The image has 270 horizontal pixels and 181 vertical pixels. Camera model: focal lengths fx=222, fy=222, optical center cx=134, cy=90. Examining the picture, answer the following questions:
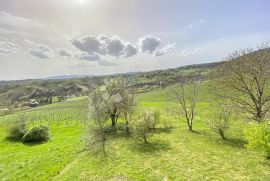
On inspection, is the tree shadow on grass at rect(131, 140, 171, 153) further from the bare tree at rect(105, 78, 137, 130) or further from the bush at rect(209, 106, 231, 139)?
the bare tree at rect(105, 78, 137, 130)

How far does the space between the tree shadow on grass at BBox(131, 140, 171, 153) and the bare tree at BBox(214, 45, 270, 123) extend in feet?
47.5

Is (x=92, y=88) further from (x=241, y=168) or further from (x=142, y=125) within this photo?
(x=241, y=168)

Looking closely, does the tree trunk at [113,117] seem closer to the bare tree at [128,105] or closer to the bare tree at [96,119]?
the bare tree at [96,119]

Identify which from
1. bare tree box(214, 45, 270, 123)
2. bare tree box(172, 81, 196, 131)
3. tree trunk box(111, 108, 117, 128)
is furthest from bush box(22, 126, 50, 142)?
bare tree box(214, 45, 270, 123)

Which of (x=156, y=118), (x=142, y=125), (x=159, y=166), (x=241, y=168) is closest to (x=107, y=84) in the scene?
(x=156, y=118)

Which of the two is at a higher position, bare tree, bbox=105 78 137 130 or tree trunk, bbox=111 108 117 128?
bare tree, bbox=105 78 137 130

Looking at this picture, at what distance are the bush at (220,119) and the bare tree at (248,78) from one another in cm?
376

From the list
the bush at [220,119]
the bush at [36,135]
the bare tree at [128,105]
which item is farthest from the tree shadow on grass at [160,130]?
the bush at [36,135]

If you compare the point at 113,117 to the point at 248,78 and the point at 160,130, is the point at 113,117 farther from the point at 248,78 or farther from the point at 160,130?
the point at 248,78

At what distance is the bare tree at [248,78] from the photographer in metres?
34.2

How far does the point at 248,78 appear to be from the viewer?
1435 inches

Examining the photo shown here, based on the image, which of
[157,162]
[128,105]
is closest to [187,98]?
[128,105]

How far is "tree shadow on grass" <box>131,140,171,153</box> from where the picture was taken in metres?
32.1

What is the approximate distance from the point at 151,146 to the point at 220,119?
39.4 feet
